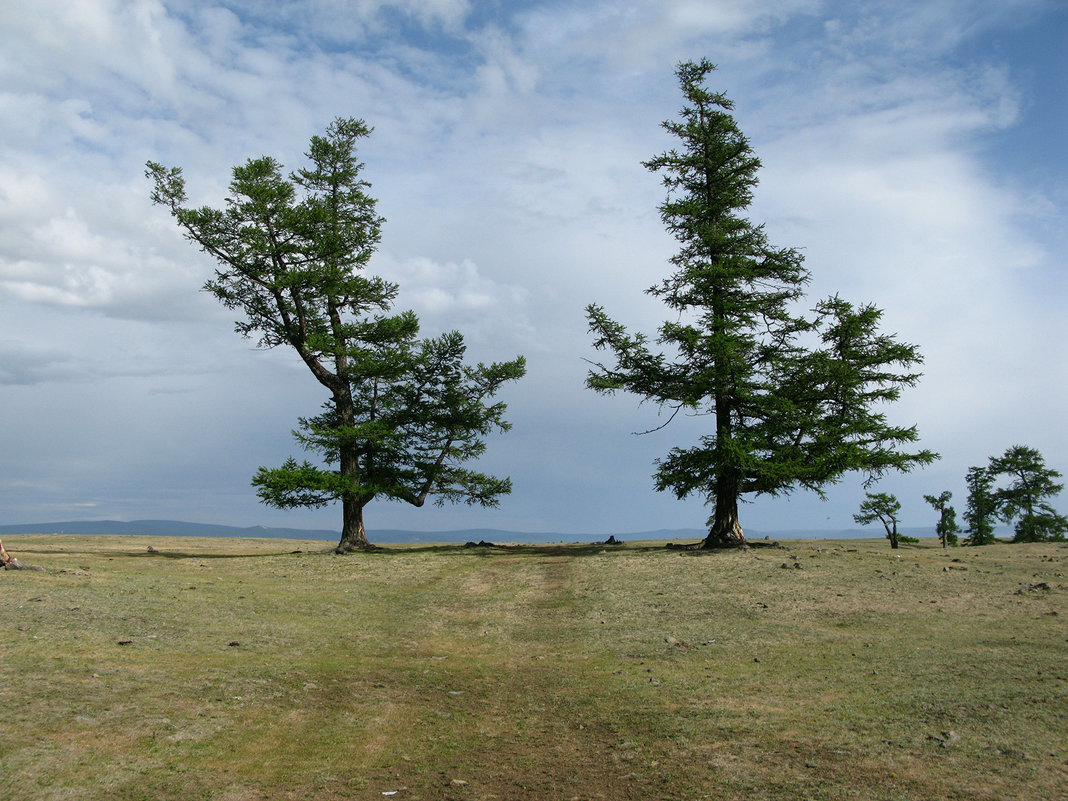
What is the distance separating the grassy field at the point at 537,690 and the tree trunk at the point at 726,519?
8.40 m

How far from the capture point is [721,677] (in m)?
10.2

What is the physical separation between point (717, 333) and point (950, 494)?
81.2 feet

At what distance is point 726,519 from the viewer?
88.4 feet

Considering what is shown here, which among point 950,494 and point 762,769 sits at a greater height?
point 950,494

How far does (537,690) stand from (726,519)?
18.6 metres

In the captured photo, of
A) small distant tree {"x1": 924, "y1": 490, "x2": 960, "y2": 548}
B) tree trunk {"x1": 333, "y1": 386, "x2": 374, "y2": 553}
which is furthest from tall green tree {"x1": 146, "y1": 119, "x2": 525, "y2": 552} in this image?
small distant tree {"x1": 924, "y1": 490, "x2": 960, "y2": 548}

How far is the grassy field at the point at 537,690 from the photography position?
640 centimetres

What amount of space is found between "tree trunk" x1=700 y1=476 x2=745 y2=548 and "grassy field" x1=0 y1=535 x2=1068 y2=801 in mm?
8395

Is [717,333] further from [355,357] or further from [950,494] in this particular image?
[950,494]

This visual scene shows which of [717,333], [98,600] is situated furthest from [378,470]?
[98,600]

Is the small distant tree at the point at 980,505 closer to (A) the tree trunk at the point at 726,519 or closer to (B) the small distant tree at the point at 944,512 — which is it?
(B) the small distant tree at the point at 944,512

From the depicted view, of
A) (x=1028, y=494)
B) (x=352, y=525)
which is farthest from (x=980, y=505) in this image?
(x=352, y=525)

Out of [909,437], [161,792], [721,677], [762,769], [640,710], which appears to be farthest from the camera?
[909,437]

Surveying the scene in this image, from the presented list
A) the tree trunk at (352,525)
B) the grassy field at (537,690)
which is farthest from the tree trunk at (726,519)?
the tree trunk at (352,525)
